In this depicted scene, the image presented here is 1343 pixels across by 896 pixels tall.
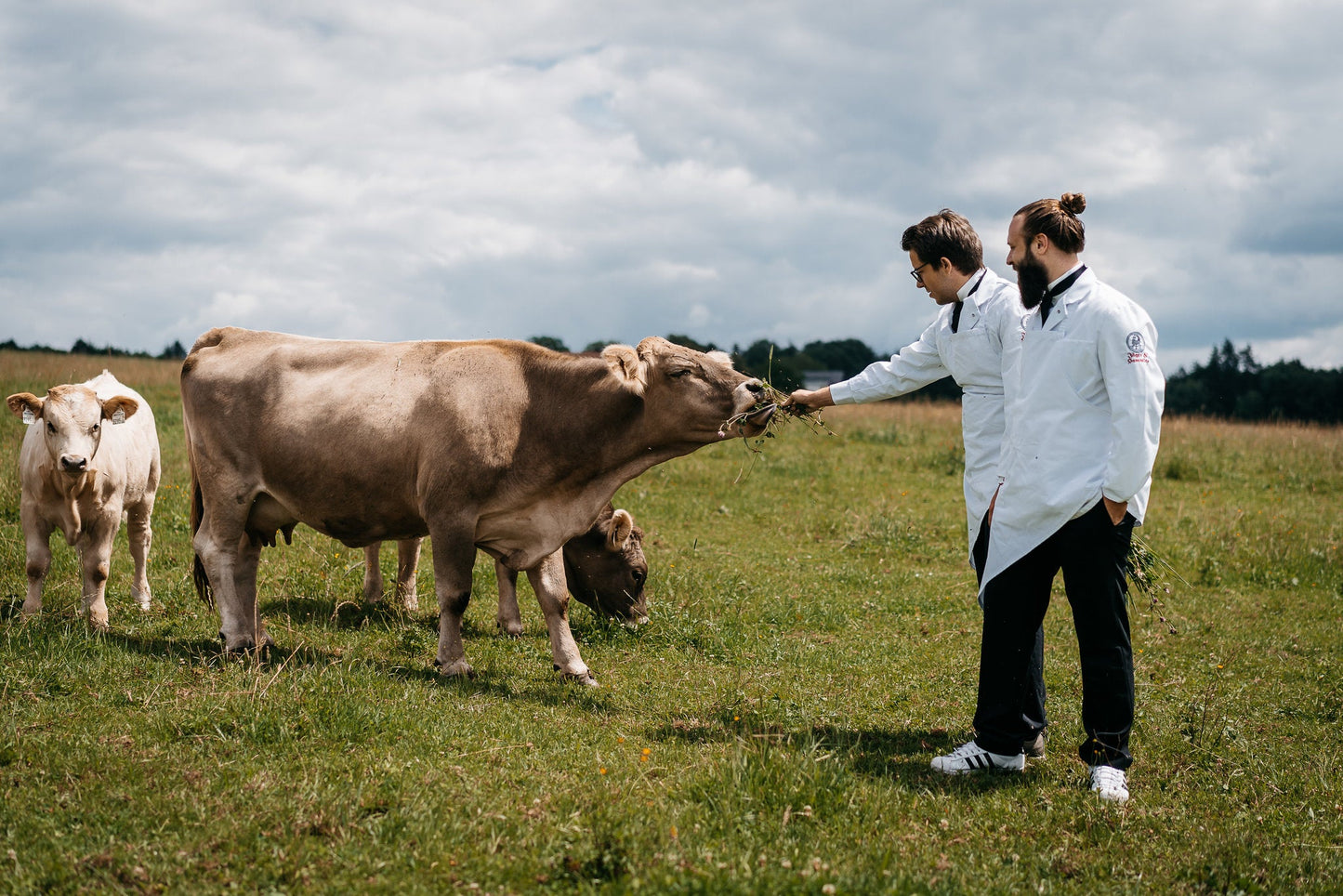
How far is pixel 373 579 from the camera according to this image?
9367 mm

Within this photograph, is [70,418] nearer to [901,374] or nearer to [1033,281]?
[901,374]

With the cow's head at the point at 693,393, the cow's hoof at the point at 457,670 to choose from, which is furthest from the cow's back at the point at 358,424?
the cow's hoof at the point at 457,670

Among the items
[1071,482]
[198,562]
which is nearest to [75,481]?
[198,562]

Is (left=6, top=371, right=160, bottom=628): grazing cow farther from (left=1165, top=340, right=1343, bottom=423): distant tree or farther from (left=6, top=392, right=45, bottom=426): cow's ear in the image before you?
(left=1165, top=340, right=1343, bottom=423): distant tree

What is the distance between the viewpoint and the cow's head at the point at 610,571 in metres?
8.95

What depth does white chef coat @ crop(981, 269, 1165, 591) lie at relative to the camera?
4.93 m

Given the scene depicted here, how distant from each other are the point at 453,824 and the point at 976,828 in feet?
7.85

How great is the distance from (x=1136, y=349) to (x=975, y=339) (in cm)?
105

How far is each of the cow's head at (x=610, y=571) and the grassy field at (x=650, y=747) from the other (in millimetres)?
269

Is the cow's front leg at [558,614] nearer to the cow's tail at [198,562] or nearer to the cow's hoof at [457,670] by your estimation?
the cow's hoof at [457,670]

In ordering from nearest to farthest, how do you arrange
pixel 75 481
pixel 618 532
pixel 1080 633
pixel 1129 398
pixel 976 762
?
pixel 1129 398, pixel 1080 633, pixel 976 762, pixel 75 481, pixel 618 532

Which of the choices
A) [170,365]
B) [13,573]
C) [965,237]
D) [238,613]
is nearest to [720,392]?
[965,237]

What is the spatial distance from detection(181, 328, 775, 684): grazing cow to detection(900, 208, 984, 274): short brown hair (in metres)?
1.48

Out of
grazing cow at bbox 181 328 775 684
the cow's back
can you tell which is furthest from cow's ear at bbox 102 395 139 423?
grazing cow at bbox 181 328 775 684
